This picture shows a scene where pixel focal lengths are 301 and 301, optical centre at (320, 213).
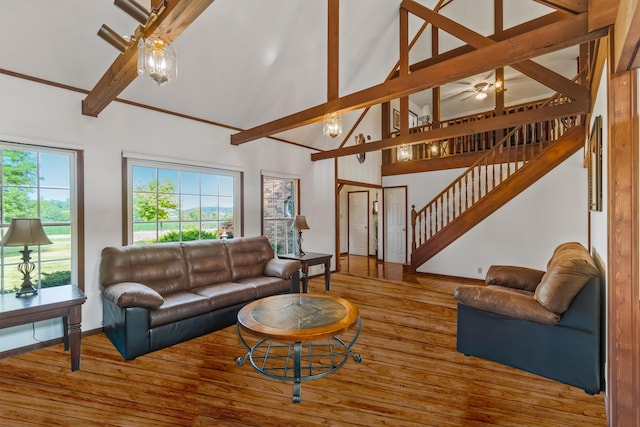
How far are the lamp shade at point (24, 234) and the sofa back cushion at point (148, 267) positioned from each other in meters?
0.64

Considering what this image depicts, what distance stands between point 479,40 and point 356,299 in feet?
11.7

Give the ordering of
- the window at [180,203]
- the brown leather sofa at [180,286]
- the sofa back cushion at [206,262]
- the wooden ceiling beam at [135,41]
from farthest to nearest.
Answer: the window at [180,203]
the sofa back cushion at [206,262]
the brown leather sofa at [180,286]
the wooden ceiling beam at [135,41]

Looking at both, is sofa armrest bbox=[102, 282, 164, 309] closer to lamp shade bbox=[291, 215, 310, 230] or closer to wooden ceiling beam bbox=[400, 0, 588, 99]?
lamp shade bbox=[291, 215, 310, 230]

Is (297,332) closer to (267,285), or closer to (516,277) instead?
(267,285)

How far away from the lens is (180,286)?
3506 millimetres

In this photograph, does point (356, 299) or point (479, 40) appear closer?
point (479, 40)

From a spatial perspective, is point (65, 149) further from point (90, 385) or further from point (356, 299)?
point (356, 299)

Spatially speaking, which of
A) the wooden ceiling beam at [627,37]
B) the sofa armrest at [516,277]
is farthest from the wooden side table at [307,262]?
the wooden ceiling beam at [627,37]

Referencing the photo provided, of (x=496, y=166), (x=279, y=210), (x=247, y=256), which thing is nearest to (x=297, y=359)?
(x=247, y=256)

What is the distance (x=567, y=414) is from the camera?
199 centimetres

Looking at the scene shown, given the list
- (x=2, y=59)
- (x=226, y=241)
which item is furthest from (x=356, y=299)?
(x=2, y=59)

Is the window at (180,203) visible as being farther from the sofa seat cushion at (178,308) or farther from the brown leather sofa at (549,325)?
the brown leather sofa at (549,325)

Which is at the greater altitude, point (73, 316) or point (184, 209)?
point (184, 209)

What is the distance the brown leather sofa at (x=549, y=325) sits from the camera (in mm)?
2197
